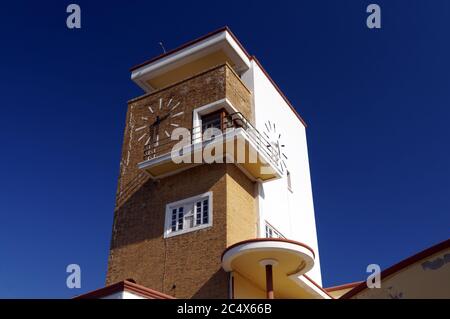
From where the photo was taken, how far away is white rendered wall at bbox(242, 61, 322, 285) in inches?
848

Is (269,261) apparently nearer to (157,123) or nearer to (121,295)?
(121,295)

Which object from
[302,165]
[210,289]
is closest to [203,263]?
[210,289]

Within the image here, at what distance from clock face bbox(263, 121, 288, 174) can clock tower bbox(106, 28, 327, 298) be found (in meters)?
0.08

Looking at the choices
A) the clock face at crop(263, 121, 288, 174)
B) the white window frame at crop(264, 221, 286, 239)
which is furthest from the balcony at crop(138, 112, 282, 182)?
the white window frame at crop(264, 221, 286, 239)

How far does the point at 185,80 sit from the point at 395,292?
48.5 feet

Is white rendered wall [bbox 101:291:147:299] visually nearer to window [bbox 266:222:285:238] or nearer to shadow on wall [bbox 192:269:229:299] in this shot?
shadow on wall [bbox 192:269:229:299]

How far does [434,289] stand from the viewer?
1033 cm

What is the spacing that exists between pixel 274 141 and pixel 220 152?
15.9 ft

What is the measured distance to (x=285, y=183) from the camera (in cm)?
2345

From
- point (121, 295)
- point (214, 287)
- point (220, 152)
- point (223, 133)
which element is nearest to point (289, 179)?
point (220, 152)

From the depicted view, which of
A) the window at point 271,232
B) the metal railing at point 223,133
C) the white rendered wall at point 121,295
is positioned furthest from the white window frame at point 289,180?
the white rendered wall at point 121,295

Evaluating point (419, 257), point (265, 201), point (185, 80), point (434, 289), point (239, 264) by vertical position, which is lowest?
point (434, 289)

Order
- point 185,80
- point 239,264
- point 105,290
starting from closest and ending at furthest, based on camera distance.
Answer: point 105,290, point 239,264, point 185,80

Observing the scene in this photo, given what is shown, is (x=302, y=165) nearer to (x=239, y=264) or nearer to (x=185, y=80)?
(x=185, y=80)
